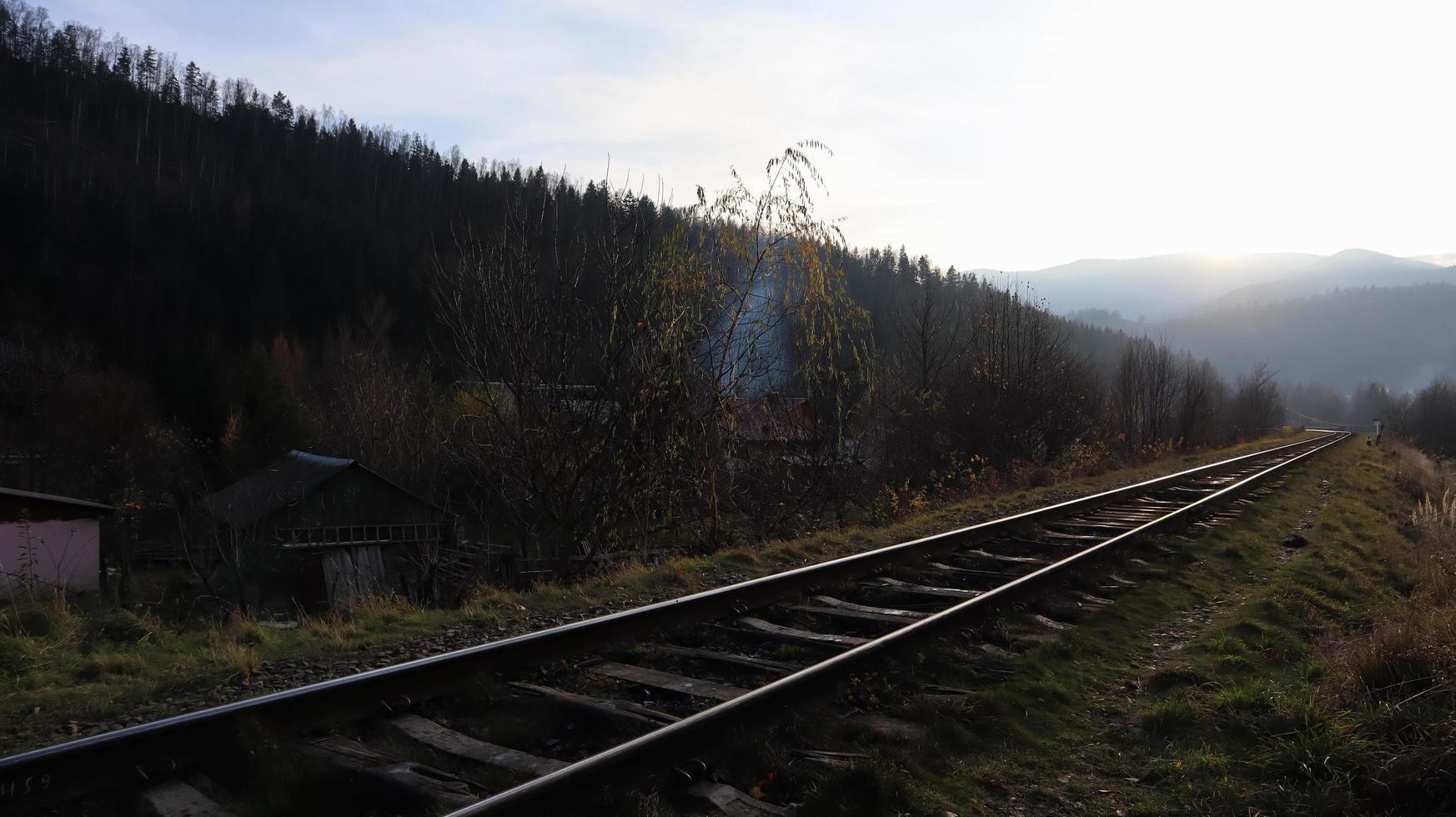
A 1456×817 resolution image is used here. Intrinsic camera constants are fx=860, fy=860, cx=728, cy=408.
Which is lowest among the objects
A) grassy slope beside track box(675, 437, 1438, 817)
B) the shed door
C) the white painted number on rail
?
the shed door

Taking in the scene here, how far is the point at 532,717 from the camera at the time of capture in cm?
389

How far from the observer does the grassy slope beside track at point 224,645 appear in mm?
3961

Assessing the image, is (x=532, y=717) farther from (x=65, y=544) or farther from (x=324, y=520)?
(x=324, y=520)

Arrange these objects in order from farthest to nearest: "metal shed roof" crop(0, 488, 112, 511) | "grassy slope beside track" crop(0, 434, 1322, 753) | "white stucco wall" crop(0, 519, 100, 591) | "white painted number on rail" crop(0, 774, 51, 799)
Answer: "metal shed roof" crop(0, 488, 112, 511) → "white stucco wall" crop(0, 519, 100, 591) → "grassy slope beside track" crop(0, 434, 1322, 753) → "white painted number on rail" crop(0, 774, 51, 799)

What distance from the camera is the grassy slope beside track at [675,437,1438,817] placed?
3.47m

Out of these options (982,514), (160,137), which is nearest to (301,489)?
(982,514)

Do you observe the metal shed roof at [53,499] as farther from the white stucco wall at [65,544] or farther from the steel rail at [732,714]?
the steel rail at [732,714]

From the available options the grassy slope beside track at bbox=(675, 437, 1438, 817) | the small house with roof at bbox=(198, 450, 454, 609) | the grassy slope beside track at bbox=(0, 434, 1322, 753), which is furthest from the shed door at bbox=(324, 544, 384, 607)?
the grassy slope beside track at bbox=(675, 437, 1438, 817)

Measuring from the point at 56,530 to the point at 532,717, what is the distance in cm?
2754

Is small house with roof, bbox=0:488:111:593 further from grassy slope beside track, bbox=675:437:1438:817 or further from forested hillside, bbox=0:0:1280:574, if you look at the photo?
grassy slope beside track, bbox=675:437:1438:817

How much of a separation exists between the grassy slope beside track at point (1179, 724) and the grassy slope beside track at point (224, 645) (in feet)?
7.97

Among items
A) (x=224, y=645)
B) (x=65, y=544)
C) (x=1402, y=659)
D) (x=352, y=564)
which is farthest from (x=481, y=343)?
(x=352, y=564)

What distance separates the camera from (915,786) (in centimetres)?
351

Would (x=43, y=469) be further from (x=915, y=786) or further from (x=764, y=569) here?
(x=915, y=786)
